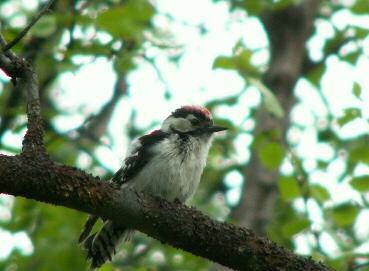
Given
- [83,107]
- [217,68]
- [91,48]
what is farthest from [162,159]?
[83,107]

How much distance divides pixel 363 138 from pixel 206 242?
353 cm

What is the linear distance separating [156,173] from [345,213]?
190 cm

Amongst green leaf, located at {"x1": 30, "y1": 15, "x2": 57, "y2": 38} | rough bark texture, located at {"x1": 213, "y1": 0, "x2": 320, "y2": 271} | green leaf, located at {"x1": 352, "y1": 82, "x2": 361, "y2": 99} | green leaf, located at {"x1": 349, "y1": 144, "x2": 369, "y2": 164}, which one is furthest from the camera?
rough bark texture, located at {"x1": 213, "y1": 0, "x2": 320, "y2": 271}

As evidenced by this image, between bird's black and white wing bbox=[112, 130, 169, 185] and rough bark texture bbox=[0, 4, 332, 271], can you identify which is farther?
→ bird's black and white wing bbox=[112, 130, 169, 185]

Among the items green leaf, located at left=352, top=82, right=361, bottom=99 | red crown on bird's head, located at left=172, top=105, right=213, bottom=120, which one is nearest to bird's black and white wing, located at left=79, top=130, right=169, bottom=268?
red crown on bird's head, located at left=172, top=105, right=213, bottom=120

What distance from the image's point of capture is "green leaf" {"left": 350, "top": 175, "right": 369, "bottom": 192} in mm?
5891

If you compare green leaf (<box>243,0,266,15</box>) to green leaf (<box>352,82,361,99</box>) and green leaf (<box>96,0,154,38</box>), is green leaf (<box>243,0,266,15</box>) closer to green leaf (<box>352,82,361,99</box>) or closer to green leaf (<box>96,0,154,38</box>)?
green leaf (<box>96,0,154,38</box>)

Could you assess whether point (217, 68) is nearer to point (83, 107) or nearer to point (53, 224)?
point (53, 224)

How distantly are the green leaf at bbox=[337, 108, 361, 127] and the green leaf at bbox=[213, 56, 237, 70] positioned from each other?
1187 mm

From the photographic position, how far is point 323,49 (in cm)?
969

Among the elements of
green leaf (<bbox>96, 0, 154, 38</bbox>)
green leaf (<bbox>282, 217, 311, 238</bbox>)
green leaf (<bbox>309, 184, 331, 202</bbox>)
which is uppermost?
green leaf (<bbox>96, 0, 154, 38</bbox>)

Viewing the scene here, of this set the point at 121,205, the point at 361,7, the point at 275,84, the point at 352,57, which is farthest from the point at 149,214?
the point at 275,84

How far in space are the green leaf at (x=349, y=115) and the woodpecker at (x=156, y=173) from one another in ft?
4.79

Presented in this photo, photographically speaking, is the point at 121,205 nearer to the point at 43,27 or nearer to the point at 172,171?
the point at 172,171
